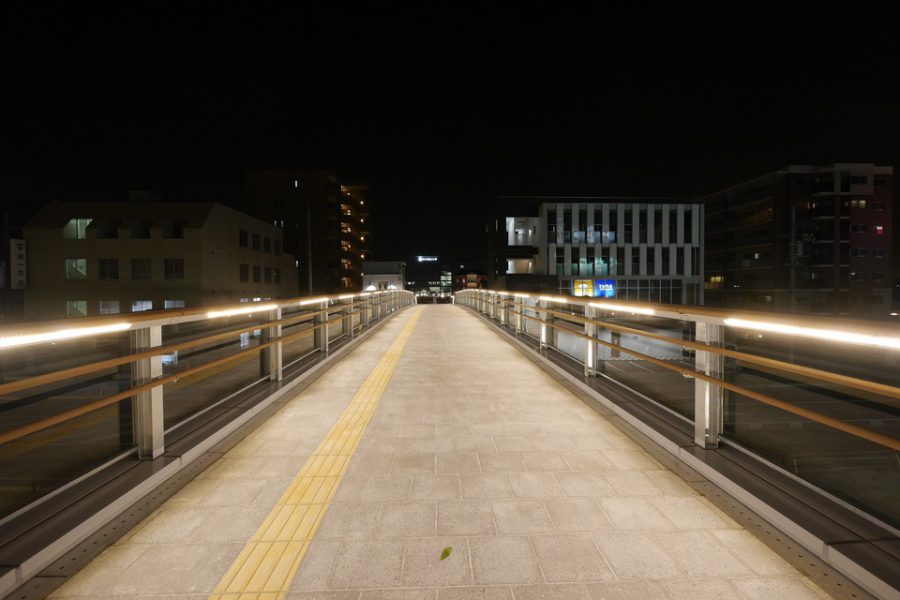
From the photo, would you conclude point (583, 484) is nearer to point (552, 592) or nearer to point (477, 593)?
point (552, 592)

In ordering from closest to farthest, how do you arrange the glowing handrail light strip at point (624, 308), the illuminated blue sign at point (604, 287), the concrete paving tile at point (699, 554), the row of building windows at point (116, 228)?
1. the concrete paving tile at point (699, 554)
2. the glowing handrail light strip at point (624, 308)
3. the row of building windows at point (116, 228)
4. the illuminated blue sign at point (604, 287)

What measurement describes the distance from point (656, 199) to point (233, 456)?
53.4m

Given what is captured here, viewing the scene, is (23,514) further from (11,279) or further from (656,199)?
(656,199)

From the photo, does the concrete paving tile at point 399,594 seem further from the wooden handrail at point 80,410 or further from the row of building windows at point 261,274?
the row of building windows at point 261,274

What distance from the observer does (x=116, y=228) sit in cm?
3472

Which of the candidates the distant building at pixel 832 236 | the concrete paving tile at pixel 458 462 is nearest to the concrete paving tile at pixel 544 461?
the concrete paving tile at pixel 458 462

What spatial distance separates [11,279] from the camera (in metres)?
32.3

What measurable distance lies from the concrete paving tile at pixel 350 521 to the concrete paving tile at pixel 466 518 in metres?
0.42

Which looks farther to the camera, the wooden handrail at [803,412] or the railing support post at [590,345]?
the railing support post at [590,345]

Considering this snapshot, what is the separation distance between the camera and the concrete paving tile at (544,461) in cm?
366

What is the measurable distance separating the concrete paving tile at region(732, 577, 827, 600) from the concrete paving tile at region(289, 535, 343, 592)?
2.10 m

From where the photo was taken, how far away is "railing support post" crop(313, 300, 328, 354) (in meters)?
7.81

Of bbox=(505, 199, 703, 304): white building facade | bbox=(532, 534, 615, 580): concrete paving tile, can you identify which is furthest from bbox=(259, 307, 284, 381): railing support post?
bbox=(505, 199, 703, 304): white building facade

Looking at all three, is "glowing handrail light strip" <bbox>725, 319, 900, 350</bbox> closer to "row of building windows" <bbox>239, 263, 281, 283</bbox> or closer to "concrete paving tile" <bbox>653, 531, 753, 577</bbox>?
"concrete paving tile" <bbox>653, 531, 753, 577</bbox>
